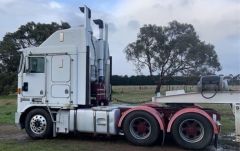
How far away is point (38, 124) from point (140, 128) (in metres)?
3.44

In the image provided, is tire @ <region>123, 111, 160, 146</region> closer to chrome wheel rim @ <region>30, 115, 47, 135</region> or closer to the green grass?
the green grass

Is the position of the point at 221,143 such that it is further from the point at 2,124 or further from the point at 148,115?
the point at 2,124

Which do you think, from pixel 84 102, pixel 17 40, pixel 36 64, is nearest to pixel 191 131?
pixel 84 102

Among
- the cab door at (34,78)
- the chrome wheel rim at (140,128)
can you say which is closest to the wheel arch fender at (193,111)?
the chrome wheel rim at (140,128)

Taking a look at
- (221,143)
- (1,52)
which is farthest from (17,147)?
(1,52)

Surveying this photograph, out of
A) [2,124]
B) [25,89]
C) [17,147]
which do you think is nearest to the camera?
[17,147]

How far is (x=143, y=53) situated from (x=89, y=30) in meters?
65.7

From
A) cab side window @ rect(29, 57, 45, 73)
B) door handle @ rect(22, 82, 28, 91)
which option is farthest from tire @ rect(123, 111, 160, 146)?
door handle @ rect(22, 82, 28, 91)

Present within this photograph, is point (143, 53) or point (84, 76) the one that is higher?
point (143, 53)

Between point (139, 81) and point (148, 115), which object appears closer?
point (148, 115)

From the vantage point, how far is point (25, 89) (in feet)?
45.6

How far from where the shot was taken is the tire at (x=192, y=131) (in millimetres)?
11461

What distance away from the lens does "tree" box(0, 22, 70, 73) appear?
208 ft

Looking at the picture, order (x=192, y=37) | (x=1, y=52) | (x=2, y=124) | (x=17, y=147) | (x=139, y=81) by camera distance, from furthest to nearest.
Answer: (x=139, y=81)
(x=192, y=37)
(x=1, y=52)
(x=2, y=124)
(x=17, y=147)
